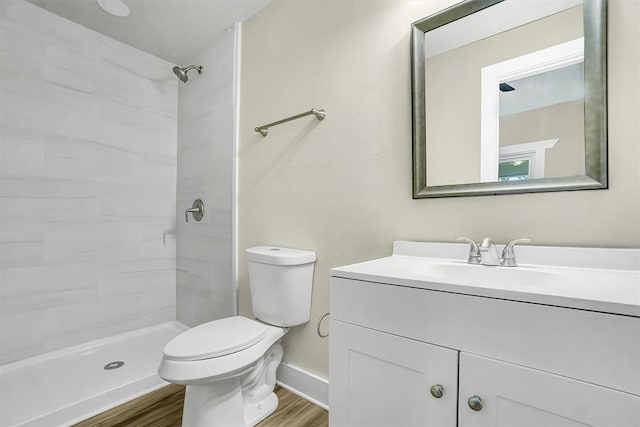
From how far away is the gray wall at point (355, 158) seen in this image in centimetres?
85

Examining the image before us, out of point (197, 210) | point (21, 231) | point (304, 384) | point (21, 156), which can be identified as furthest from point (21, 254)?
point (304, 384)

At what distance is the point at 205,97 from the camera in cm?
226

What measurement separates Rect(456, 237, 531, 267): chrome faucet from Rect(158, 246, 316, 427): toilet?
754 mm

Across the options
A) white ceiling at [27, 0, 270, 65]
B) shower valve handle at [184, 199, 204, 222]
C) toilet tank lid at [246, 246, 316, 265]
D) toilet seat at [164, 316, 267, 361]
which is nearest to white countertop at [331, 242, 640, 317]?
toilet tank lid at [246, 246, 316, 265]

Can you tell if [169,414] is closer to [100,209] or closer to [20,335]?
[20,335]

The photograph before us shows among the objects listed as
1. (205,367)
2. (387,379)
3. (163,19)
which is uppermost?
(163,19)

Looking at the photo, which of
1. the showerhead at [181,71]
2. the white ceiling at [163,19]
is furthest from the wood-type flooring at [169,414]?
the white ceiling at [163,19]

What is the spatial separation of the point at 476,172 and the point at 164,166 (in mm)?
2305

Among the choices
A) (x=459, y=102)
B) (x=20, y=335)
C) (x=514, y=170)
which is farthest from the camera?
(x=20, y=335)

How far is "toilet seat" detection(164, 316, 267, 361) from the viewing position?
117 cm

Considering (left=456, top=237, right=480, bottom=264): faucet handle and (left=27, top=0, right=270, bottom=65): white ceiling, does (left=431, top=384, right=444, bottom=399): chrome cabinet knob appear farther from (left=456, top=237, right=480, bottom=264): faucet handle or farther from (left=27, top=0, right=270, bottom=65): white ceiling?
(left=27, top=0, right=270, bottom=65): white ceiling

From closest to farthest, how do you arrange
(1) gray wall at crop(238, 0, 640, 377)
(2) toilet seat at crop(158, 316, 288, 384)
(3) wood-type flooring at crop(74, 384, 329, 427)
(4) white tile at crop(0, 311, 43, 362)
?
1. (1) gray wall at crop(238, 0, 640, 377)
2. (2) toilet seat at crop(158, 316, 288, 384)
3. (3) wood-type flooring at crop(74, 384, 329, 427)
4. (4) white tile at crop(0, 311, 43, 362)

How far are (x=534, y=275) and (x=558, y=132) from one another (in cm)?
45

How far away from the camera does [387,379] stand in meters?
0.81
